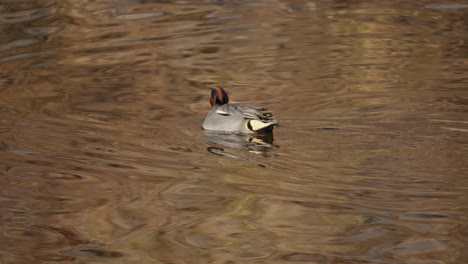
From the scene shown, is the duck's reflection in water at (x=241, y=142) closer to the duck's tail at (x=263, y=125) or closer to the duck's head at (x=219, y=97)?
the duck's tail at (x=263, y=125)

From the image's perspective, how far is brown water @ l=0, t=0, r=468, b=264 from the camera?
26.1 ft

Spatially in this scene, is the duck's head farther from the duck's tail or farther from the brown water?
the duck's tail

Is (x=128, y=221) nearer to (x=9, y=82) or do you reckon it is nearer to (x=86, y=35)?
(x=9, y=82)

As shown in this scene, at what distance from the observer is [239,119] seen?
1106 centimetres

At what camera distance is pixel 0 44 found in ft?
54.5

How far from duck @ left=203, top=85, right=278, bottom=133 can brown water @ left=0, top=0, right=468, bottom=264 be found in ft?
0.50

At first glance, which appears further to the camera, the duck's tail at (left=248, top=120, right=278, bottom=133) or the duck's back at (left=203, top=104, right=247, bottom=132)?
the duck's back at (left=203, top=104, right=247, bottom=132)

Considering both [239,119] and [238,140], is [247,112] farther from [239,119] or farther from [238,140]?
[238,140]

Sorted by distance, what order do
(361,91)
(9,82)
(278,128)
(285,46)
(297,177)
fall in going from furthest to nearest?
1. (285,46)
2. (9,82)
3. (361,91)
4. (278,128)
5. (297,177)

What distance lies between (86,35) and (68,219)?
8.85m

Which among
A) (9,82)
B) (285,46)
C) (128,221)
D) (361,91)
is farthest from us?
(285,46)

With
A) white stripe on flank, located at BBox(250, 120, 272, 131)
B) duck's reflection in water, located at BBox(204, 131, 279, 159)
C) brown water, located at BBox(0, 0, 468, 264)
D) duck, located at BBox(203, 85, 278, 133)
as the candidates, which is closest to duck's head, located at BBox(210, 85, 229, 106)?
duck, located at BBox(203, 85, 278, 133)

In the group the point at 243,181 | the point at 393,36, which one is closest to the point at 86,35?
the point at 393,36

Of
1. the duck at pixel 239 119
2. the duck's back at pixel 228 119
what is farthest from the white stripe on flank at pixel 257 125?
the duck's back at pixel 228 119
